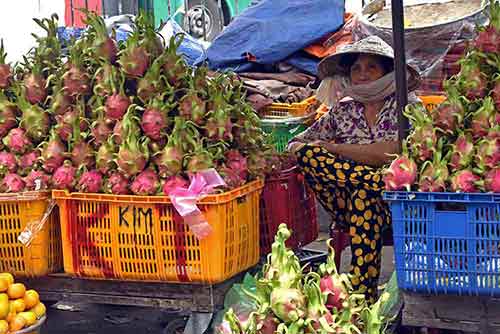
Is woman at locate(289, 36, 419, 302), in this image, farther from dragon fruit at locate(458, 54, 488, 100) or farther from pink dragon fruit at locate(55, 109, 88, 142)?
pink dragon fruit at locate(55, 109, 88, 142)

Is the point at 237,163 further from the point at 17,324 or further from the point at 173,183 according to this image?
the point at 17,324

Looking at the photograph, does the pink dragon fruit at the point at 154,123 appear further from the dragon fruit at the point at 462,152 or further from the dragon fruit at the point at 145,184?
the dragon fruit at the point at 462,152

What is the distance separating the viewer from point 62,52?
4.00 metres

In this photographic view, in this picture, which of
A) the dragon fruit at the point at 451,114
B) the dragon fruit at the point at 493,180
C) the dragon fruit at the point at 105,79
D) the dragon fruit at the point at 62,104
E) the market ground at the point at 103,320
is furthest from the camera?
the market ground at the point at 103,320

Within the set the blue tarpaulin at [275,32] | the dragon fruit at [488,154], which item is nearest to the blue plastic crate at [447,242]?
the dragon fruit at [488,154]

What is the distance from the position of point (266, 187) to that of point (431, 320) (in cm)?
113

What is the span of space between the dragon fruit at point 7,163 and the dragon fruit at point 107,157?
45 centimetres

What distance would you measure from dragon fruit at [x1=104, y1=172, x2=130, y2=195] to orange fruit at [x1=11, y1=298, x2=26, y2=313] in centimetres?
57

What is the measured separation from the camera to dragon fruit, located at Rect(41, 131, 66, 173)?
3.39 m

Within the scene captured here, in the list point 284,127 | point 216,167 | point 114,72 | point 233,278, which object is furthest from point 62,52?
point 284,127

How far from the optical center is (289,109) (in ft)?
18.6

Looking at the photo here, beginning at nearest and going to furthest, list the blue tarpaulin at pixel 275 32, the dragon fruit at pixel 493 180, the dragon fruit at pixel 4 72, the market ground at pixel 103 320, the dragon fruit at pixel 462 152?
the dragon fruit at pixel 493 180 < the dragon fruit at pixel 462 152 < the dragon fruit at pixel 4 72 < the market ground at pixel 103 320 < the blue tarpaulin at pixel 275 32

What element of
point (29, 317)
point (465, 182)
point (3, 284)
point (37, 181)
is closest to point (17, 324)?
point (29, 317)

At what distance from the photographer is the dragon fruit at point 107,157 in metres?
3.28
